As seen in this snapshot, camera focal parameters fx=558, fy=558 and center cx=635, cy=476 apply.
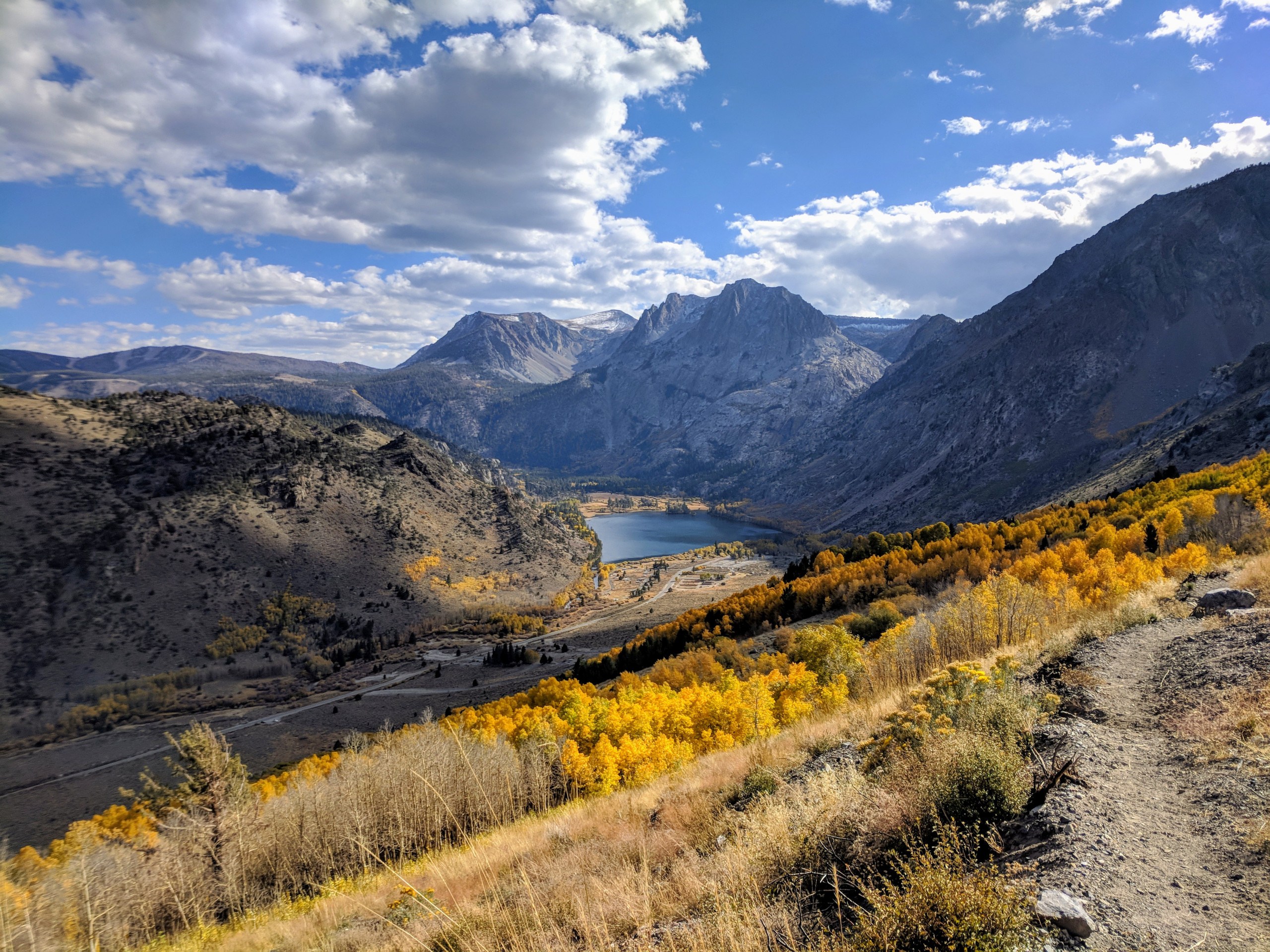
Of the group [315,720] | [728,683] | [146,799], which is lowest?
[315,720]

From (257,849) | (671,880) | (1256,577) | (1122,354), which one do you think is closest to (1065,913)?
(671,880)

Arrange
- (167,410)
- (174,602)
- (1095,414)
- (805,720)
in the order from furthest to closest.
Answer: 1. (1095,414)
2. (167,410)
3. (174,602)
4. (805,720)

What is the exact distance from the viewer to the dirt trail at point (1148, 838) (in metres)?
3.92

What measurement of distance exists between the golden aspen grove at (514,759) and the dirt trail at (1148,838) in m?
1.48

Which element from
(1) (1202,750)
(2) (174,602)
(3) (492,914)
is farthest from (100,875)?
(2) (174,602)

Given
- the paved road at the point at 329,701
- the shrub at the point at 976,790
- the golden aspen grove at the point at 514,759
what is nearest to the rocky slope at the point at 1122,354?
the paved road at the point at 329,701

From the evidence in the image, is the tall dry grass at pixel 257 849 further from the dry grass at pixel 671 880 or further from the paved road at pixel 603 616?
the paved road at pixel 603 616

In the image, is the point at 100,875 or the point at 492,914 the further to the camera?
the point at 100,875

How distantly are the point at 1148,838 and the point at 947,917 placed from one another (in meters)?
2.86

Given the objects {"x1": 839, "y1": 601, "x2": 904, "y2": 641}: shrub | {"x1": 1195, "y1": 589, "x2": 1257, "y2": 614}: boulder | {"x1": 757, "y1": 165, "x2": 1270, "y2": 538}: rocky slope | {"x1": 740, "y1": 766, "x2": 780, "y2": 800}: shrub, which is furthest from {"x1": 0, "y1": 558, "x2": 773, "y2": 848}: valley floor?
{"x1": 757, "y1": 165, "x2": 1270, "y2": 538}: rocky slope

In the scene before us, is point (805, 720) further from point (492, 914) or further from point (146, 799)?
point (146, 799)

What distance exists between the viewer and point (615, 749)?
1873 cm

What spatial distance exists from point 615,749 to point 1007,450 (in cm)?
19872

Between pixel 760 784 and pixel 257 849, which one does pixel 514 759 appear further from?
pixel 760 784
